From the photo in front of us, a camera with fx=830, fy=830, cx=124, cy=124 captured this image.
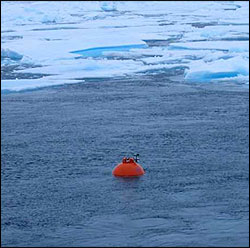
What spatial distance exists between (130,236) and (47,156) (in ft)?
8.52

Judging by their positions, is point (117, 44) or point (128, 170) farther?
point (117, 44)

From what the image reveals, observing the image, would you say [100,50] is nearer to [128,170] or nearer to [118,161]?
[118,161]

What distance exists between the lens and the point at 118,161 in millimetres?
8547

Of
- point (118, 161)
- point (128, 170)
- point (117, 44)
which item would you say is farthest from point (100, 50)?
point (128, 170)

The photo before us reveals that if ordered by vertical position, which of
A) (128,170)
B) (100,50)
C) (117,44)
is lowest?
(128,170)

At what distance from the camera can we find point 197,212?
6840 millimetres

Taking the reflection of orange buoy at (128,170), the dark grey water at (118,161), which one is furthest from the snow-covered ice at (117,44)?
the reflection of orange buoy at (128,170)

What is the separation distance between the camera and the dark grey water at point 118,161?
21.3 ft

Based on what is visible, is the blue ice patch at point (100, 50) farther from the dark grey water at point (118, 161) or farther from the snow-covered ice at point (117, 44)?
the dark grey water at point (118, 161)

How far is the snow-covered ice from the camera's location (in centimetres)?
1430

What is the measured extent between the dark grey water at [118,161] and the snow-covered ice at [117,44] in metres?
1.79

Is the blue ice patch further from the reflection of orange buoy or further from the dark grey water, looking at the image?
the reflection of orange buoy

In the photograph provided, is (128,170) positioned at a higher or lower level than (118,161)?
lower

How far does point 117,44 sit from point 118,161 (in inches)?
415
